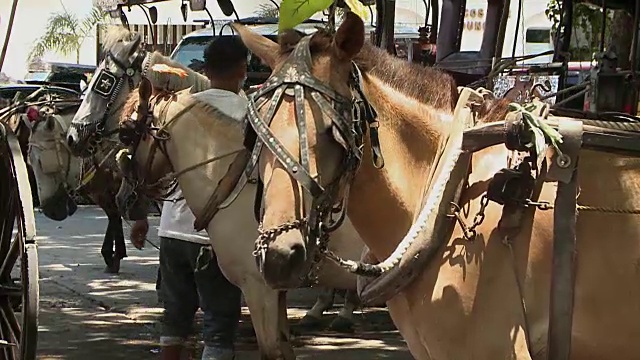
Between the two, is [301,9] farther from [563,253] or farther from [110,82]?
[110,82]

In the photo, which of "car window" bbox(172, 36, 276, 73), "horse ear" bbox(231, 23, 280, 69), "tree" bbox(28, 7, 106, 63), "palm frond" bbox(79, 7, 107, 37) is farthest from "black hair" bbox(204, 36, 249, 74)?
"tree" bbox(28, 7, 106, 63)

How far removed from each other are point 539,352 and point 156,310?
654cm

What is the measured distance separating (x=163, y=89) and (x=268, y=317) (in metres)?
1.60

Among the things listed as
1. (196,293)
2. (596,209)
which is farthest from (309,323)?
(596,209)

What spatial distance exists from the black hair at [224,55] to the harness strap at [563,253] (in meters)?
3.38

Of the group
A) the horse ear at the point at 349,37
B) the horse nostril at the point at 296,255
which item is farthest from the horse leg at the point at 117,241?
the horse nostril at the point at 296,255

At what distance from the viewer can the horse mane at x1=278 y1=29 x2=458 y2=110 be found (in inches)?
136

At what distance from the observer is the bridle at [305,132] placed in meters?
3.06

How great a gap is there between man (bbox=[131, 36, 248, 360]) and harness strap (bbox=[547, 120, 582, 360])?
2.91 m

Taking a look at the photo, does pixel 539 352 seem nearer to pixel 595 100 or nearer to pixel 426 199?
pixel 426 199

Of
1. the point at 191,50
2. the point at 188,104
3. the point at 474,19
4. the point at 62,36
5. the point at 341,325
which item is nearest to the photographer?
the point at 188,104

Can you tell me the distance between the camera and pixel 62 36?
33250 millimetres

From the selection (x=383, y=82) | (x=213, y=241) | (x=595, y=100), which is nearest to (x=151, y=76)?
(x=213, y=241)

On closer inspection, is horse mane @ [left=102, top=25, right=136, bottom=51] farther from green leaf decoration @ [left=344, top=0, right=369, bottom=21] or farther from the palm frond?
the palm frond
